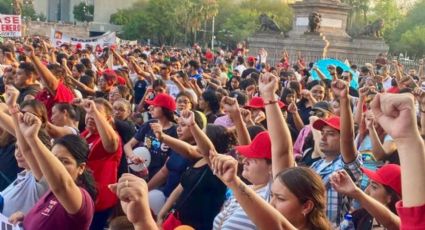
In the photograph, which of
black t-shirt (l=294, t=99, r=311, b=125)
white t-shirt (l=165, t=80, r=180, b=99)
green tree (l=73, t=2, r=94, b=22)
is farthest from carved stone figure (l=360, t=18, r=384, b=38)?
green tree (l=73, t=2, r=94, b=22)

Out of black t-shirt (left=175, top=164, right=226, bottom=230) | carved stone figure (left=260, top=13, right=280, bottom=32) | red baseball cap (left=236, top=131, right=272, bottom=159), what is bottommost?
black t-shirt (left=175, top=164, right=226, bottom=230)

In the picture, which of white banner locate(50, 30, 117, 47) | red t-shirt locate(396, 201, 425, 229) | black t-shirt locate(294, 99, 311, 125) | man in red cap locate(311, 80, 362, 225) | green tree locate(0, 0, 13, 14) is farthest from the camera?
green tree locate(0, 0, 13, 14)

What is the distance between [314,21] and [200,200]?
78.5ft

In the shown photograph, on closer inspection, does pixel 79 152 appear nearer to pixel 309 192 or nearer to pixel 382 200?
pixel 309 192

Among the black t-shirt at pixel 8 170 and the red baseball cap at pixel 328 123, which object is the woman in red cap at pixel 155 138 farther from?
Answer: the red baseball cap at pixel 328 123

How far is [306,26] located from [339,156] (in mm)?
25448

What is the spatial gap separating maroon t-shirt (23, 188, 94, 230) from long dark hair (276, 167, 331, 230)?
127 centimetres

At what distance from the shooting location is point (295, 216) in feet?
10.8

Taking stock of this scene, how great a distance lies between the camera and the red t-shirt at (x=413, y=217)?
252 centimetres

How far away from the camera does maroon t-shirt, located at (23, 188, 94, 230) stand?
3.90m

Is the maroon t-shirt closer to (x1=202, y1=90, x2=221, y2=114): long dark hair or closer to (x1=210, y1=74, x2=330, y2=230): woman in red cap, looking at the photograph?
(x1=210, y1=74, x2=330, y2=230): woman in red cap

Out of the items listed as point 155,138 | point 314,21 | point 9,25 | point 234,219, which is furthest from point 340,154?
point 314,21

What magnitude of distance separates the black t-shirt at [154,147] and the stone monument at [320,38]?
21811mm

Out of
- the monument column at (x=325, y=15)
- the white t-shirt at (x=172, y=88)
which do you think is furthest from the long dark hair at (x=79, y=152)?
the monument column at (x=325, y=15)
